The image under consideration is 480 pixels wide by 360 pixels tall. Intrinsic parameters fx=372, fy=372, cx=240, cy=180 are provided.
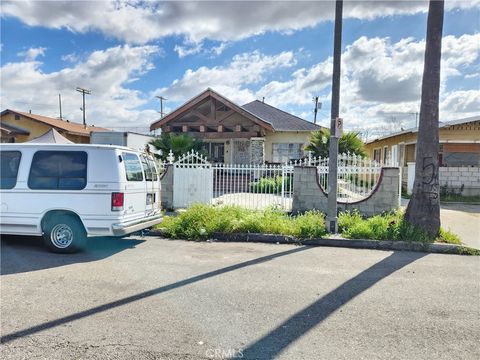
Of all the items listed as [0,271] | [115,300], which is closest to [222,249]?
[115,300]

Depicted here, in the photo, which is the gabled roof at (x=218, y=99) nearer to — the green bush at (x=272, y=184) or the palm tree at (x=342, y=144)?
the palm tree at (x=342, y=144)

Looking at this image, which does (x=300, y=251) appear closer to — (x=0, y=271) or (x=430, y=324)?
(x=430, y=324)

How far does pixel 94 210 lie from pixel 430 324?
5.14 meters

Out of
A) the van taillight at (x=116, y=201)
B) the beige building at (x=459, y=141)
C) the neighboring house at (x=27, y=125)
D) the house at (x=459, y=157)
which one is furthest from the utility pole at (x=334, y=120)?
the neighboring house at (x=27, y=125)

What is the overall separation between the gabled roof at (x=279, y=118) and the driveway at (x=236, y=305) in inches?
646

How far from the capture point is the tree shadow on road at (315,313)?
3.28 metres

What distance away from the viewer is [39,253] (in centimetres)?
643

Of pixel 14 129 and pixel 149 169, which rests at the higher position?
pixel 14 129

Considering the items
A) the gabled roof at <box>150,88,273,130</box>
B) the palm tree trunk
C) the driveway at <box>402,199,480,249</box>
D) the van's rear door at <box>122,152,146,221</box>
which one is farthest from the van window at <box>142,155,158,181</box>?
the gabled roof at <box>150,88,273,130</box>

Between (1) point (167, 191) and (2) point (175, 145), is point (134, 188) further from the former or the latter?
(2) point (175, 145)

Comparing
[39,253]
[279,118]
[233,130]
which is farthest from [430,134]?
[279,118]

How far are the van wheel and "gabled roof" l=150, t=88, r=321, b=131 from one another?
Answer: 40.2 ft

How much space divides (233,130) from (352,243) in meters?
11.9

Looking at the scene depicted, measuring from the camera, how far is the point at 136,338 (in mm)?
3436
